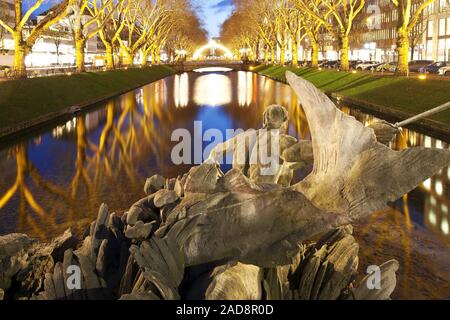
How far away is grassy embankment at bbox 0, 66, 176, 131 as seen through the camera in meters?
22.5

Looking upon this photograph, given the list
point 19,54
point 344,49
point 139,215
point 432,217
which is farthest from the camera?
point 344,49

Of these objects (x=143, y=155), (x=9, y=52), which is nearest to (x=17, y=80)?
(x=143, y=155)

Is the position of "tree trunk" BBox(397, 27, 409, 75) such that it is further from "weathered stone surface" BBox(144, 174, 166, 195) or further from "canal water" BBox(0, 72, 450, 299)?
"weathered stone surface" BBox(144, 174, 166, 195)

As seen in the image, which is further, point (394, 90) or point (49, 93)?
point (394, 90)

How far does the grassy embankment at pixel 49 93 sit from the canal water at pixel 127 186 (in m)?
1.41

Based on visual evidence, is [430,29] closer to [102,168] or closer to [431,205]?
[102,168]

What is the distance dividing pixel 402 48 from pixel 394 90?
16.4 ft

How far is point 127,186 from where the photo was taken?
488 inches

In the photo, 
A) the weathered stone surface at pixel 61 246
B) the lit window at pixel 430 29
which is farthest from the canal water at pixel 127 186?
the lit window at pixel 430 29

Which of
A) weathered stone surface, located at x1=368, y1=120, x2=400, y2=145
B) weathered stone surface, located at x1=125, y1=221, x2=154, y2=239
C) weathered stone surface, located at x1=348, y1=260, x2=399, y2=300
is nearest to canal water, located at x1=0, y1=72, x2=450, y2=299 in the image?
weathered stone surface, located at x1=348, y1=260, x2=399, y2=300

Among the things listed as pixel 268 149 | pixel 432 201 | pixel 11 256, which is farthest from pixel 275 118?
pixel 432 201

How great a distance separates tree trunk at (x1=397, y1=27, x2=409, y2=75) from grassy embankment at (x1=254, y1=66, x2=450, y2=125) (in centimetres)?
120

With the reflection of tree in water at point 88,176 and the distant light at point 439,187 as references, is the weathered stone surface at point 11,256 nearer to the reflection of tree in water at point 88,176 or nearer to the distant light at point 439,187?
the reflection of tree in water at point 88,176

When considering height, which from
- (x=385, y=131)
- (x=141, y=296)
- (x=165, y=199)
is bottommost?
(x=141, y=296)
